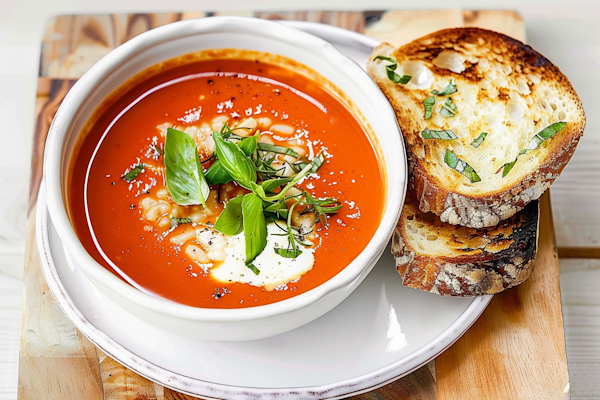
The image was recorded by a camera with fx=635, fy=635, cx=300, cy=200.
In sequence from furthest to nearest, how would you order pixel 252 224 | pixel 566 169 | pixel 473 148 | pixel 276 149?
pixel 566 169 → pixel 473 148 → pixel 276 149 → pixel 252 224

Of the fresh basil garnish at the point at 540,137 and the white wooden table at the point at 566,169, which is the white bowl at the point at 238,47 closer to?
the fresh basil garnish at the point at 540,137

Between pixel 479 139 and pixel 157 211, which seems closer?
pixel 157 211

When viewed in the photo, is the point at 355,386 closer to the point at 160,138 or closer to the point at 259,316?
the point at 259,316

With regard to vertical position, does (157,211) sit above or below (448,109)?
below

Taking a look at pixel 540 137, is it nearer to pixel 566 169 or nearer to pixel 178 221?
pixel 566 169

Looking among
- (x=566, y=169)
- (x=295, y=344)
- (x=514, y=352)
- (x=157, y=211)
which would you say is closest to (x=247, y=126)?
(x=157, y=211)

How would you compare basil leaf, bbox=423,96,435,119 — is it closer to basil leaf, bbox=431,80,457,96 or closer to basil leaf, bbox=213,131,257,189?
basil leaf, bbox=431,80,457,96

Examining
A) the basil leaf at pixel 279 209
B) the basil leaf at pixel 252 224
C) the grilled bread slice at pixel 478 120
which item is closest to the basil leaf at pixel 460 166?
the grilled bread slice at pixel 478 120
